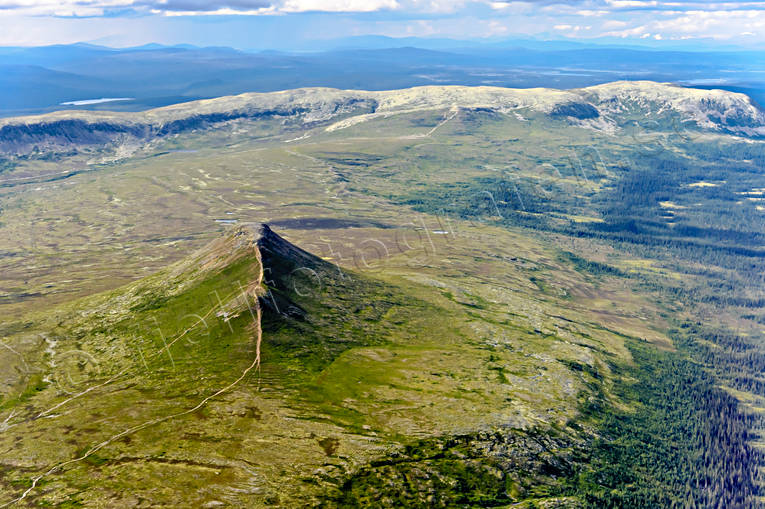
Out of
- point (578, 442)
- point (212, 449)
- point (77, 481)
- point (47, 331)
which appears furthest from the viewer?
point (47, 331)

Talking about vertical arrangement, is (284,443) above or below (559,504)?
above

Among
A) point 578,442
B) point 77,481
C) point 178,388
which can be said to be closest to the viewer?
point 77,481

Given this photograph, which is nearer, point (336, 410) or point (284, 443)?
point (284, 443)

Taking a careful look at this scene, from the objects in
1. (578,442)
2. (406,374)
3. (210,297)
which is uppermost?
(210,297)

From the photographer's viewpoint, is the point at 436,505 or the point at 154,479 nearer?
the point at 154,479

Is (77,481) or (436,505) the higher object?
(77,481)

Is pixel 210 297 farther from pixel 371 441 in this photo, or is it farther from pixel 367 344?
pixel 371 441

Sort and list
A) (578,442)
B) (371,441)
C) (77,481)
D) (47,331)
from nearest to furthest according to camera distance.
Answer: (77,481) → (371,441) → (578,442) → (47,331)

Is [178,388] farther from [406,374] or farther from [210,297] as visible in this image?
[406,374]

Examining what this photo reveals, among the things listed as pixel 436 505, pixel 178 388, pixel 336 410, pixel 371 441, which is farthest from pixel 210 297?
pixel 436 505

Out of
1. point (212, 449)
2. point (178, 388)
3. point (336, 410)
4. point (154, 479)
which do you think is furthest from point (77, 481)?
point (336, 410)
